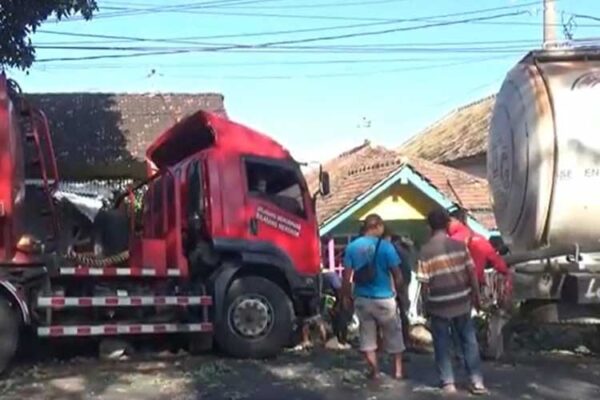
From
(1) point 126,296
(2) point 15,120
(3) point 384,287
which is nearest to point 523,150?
(3) point 384,287

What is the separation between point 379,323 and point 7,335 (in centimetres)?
394

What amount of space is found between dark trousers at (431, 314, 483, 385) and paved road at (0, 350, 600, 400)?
225 mm

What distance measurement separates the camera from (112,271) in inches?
473

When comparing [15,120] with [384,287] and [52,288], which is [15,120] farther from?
[384,287]

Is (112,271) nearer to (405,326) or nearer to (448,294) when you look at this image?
(405,326)

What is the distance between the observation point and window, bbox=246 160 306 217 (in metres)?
12.8

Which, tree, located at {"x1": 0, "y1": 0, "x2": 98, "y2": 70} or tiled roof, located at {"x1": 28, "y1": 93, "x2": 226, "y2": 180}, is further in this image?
tiled roof, located at {"x1": 28, "y1": 93, "x2": 226, "y2": 180}

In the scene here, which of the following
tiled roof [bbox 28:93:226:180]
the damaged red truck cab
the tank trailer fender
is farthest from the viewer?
tiled roof [bbox 28:93:226:180]

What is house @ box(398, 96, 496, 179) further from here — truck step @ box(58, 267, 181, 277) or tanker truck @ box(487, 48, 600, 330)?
truck step @ box(58, 267, 181, 277)

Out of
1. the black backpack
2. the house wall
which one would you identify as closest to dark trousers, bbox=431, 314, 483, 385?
the black backpack

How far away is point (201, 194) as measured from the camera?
41.6ft

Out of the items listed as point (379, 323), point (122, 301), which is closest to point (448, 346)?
point (379, 323)

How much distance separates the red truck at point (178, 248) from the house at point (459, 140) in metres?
12.9

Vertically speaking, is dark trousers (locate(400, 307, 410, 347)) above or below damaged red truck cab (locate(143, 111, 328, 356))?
below
